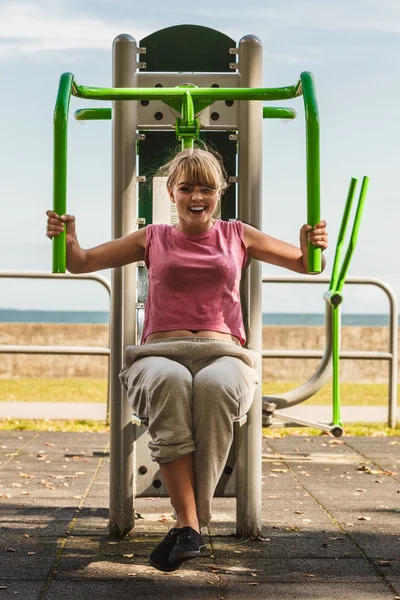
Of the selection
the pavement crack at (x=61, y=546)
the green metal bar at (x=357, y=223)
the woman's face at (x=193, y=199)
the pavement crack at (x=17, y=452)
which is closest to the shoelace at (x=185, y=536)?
the pavement crack at (x=61, y=546)

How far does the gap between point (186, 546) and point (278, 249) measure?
113cm

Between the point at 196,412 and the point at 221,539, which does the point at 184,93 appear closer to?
the point at 196,412

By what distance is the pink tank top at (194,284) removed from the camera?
3.31 m

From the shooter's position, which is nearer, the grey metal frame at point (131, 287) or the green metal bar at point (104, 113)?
the grey metal frame at point (131, 287)

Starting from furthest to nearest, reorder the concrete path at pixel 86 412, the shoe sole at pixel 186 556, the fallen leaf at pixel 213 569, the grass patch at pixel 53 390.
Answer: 1. the grass patch at pixel 53 390
2. the concrete path at pixel 86 412
3. the fallen leaf at pixel 213 569
4. the shoe sole at pixel 186 556

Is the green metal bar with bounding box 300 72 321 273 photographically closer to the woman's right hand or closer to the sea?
the woman's right hand

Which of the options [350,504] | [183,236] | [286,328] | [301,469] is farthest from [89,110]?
[286,328]

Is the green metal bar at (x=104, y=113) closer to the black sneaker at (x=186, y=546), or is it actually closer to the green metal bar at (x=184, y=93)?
the green metal bar at (x=184, y=93)

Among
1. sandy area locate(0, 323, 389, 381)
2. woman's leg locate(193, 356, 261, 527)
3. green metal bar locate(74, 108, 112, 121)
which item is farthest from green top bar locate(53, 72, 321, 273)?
sandy area locate(0, 323, 389, 381)

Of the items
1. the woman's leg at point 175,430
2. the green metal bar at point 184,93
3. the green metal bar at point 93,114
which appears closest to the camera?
the woman's leg at point 175,430

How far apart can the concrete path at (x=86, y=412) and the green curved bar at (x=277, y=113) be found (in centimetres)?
389

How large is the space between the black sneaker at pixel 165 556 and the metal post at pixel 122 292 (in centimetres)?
80

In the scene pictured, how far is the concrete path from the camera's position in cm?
795

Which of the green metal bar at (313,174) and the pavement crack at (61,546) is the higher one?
the green metal bar at (313,174)
